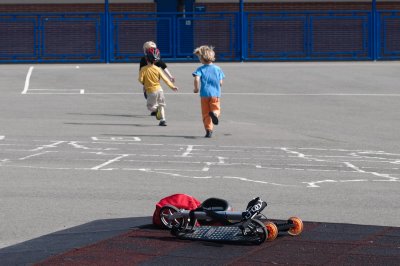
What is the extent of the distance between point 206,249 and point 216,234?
31 cm

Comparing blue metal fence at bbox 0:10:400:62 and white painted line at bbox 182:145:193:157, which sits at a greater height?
blue metal fence at bbox 0:10:400:62

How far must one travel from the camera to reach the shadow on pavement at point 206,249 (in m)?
7.23

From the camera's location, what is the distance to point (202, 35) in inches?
1713

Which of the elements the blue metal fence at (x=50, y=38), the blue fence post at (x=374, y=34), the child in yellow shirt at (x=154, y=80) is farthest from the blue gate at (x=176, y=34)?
the child in yellow shirt at (x=154, y=80)

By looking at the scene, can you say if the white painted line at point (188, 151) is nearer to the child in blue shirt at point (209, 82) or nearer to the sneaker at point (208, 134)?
the child in blue shirt at point (209, 82)

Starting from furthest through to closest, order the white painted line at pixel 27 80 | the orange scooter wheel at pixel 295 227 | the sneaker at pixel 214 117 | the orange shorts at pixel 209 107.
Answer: the white painted line at pixel 27 80, the orange shorts at pixel 209 107, the sneaker at pixel 214 117, the orange scooter wheel at pixel 295 227

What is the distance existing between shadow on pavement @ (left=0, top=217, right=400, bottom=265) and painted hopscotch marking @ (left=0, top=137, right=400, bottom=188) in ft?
17.3

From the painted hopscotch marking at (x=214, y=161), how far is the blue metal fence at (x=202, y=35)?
942 inches

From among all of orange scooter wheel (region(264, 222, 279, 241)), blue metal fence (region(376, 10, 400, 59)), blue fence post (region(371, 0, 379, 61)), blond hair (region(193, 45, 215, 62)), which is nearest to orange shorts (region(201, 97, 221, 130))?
blond hair (region(193, 45, 215, 62))

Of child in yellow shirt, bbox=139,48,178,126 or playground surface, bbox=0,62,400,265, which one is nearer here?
playground surface, bbox=0,62,400,265

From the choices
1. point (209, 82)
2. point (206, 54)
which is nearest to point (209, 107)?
point (209, 82)

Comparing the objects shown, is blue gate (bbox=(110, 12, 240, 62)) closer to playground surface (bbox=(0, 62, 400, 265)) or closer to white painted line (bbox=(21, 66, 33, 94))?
white painted line (bbox=(21, 66, 33, 94))

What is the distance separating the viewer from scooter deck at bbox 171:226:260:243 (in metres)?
7.78

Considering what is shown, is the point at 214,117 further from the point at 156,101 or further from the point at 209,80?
the point at 156,101
